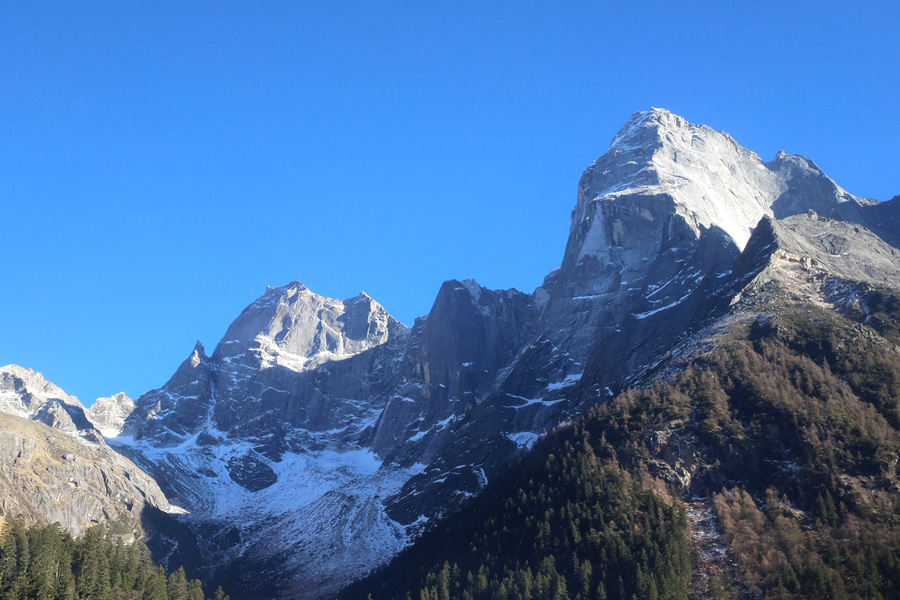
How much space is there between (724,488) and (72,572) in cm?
9812

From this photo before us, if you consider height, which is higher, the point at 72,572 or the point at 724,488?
the point at 72,572

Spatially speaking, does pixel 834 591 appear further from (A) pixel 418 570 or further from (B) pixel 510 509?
(A) pixel 418 570

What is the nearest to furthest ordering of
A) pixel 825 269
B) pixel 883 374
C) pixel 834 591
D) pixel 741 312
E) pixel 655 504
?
pixel 834 591
pixel 655 504
pixel 883 374
pixel 741 312
pixel 825 269

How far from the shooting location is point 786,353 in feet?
509

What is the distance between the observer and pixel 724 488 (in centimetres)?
13088

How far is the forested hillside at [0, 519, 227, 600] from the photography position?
107312 millimetres

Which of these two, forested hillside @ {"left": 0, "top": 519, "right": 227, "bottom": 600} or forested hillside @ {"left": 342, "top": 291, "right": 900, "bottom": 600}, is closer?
forested hillside @ {"left": 0, "top": 519, "right": 227, "bottom": 600}

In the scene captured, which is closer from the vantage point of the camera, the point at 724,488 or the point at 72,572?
the point at 72,572

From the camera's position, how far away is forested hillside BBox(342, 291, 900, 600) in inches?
4350

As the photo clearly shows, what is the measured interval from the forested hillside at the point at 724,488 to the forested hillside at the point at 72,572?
140 ft

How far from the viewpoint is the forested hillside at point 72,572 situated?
107312mm

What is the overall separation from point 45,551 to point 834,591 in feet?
338

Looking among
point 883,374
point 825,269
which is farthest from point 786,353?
point 825,269

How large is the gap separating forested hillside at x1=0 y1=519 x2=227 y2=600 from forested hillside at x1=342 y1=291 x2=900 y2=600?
140 feet
